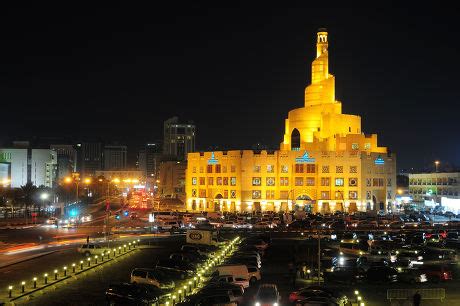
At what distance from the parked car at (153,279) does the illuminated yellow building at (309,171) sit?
52.1m

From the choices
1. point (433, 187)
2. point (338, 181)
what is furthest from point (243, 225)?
point (433, 187)

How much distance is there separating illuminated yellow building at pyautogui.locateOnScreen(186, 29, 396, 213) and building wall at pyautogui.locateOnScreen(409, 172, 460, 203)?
53.1 feet

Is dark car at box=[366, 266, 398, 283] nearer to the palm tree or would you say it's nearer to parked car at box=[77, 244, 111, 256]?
parked car at box=[77, 244, 111, 256]

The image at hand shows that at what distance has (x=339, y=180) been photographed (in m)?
75.6

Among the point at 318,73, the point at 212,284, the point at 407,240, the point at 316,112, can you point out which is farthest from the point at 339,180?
the point at 212,284

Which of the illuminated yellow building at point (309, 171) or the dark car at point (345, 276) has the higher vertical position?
the illuminated yellow building at point (309, 171)

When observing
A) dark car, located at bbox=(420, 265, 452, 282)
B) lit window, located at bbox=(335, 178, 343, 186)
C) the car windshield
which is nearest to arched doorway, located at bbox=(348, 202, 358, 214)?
lit window, located at bbox=(335, 178, 343, 186)

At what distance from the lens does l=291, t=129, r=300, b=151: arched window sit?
84.2 m

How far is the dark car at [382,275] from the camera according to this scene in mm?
26125

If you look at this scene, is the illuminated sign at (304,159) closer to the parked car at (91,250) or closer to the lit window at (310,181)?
the lit window at (310,181)

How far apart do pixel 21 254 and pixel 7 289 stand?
1239 centimetres

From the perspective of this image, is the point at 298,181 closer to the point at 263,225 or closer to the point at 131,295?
the point at 263,225

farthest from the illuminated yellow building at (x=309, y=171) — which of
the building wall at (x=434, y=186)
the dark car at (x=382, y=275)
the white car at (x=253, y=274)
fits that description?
the white car at (x=253, y=274)

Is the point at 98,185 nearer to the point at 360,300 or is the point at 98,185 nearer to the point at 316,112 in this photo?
the point at 316,112
